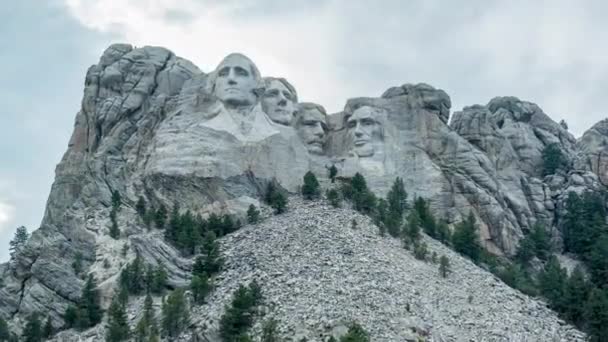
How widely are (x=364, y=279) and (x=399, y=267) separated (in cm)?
279

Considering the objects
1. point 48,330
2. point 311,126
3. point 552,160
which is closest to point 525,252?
point 552,160

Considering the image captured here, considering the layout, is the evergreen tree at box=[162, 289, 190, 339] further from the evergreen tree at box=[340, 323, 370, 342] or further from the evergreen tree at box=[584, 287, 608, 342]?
the evergreen tree at box=[584, 287, 608, 342]

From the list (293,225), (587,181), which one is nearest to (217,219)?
(293,225)

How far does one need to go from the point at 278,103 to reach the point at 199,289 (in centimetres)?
1706

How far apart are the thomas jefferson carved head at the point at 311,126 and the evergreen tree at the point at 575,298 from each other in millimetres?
15712

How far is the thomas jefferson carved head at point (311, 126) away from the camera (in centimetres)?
7450

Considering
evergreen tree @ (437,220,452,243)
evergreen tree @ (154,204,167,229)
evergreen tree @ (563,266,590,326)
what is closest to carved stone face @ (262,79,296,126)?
evergreen tree @ (154,204,167,229)

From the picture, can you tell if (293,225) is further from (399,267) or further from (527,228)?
(527,228)

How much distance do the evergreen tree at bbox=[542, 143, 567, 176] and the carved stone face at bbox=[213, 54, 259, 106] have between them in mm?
15601

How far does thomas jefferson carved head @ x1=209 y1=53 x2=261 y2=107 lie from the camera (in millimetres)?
71438

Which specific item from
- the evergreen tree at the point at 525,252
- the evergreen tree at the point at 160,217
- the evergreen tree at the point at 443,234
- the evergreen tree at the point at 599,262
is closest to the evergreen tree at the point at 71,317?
the evergreen tree at the point at 160,217

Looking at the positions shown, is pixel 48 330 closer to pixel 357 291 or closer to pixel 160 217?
pixel 160 217

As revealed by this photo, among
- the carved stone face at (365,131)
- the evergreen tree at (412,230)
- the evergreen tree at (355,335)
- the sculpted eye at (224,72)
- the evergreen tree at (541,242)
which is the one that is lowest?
the evergreen tree at (355,335)

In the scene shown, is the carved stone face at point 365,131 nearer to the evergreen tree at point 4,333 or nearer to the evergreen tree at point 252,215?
the evergreen tree at point 252,215
